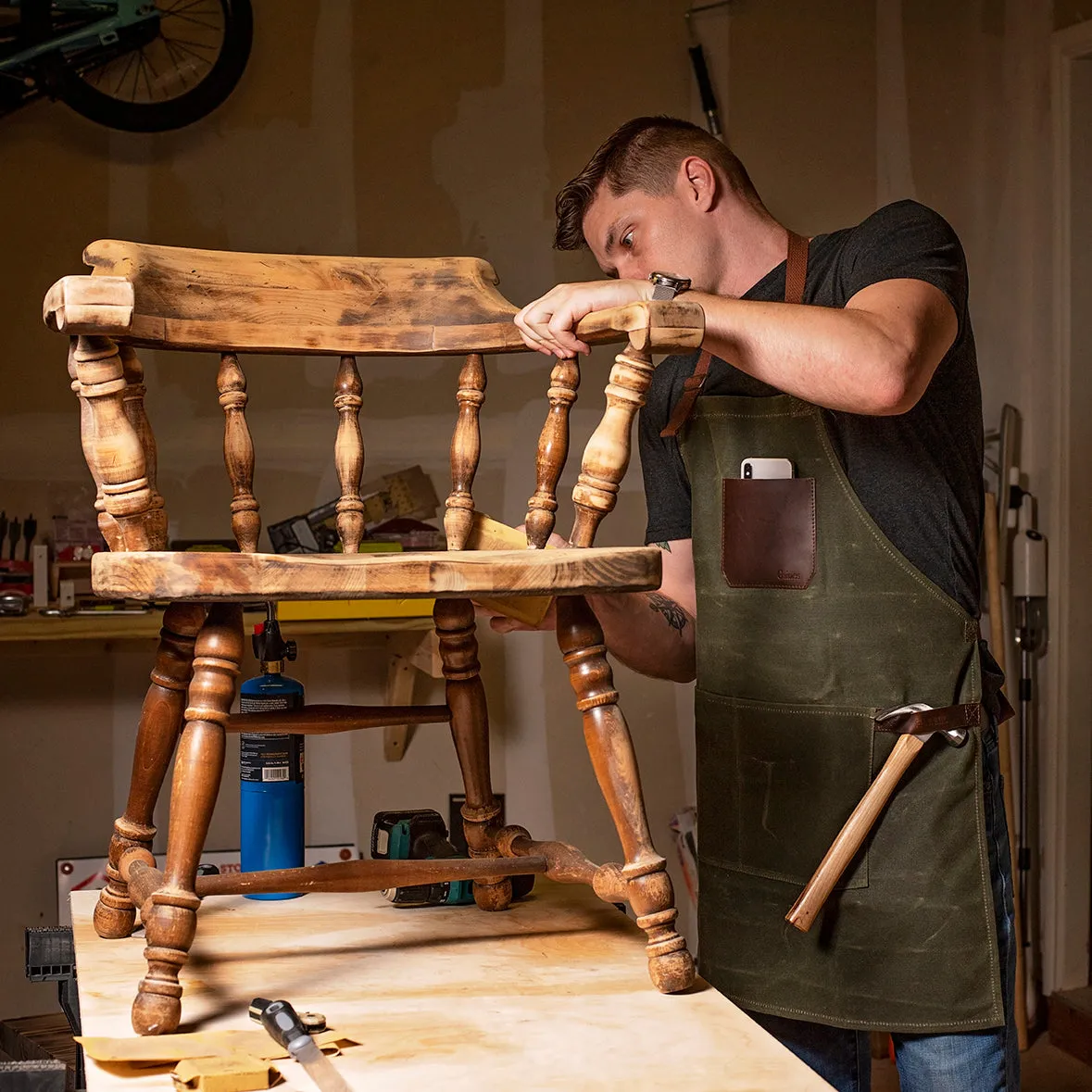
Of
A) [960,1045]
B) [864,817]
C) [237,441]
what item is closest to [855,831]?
[864,817]

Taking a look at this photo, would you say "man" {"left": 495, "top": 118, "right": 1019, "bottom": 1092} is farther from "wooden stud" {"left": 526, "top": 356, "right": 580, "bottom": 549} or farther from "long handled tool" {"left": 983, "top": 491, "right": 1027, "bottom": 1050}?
"long handled tool" {"left": 983, "top": 491, "right": 1027, "bottom": 1050}

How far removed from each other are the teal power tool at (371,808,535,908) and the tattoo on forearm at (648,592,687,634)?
438mm

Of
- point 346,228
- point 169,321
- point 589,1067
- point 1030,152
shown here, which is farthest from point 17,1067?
point 1030,152

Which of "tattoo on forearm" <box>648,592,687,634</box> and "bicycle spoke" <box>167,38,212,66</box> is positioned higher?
"bicycle spoke" <box>167,38,212,66</box>

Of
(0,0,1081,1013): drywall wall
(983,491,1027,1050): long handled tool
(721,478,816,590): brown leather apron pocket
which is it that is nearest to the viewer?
(721,478,816,590): brown leather apron pocket

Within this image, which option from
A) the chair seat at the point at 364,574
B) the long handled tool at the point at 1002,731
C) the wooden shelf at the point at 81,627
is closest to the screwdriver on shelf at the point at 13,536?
the wooden shelf at the point at 81,627

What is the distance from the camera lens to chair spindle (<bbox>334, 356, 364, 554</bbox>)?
5.25 ft

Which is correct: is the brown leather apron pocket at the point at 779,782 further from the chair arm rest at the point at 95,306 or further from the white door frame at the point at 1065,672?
the white door frame at the point at 1065,672

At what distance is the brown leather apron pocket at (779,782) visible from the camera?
1.63 m

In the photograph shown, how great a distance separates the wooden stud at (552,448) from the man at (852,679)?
3 cm

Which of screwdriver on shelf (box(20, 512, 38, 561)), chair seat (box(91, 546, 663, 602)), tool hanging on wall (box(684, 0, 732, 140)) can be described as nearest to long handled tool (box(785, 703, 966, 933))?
chair seat (box(91, 546, 663, 602))

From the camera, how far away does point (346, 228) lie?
3416 millimetres

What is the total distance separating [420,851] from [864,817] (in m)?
0.54

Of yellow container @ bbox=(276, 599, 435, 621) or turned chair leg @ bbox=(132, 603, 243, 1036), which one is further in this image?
yellow container @ bbox=(276, 599, 435, 621)
